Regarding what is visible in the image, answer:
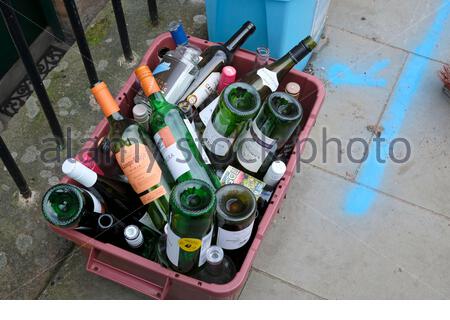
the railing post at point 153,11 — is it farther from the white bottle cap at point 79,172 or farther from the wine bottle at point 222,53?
the white bottle cap at point 79,172

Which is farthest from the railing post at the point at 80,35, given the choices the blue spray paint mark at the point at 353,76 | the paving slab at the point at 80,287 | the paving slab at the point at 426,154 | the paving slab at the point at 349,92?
the paving slab at the point at 426,154

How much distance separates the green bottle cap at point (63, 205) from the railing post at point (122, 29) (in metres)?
0.69

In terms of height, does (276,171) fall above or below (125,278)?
above

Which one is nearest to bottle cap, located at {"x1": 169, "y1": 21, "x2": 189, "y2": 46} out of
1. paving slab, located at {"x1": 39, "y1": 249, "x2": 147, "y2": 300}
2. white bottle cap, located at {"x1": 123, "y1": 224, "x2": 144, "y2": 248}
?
white bottle cap, located at {"x1": 123, "y1": 224, "x2": 144, "y2": 248}

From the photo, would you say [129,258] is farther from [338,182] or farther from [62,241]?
[338,182]

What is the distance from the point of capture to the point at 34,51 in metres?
2.07

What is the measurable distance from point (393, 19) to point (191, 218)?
1.55m

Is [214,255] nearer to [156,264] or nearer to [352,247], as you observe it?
[156,264]

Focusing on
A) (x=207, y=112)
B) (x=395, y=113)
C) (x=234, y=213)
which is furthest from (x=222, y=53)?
(x=395, y=113)

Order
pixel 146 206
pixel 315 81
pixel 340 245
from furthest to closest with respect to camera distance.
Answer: pixel 340 245, pixel 315 81, pixel 146 206

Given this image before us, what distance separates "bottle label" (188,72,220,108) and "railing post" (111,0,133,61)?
401 mm

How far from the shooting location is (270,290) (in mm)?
1354

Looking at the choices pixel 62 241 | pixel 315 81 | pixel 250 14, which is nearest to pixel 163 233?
pixel 62 241
